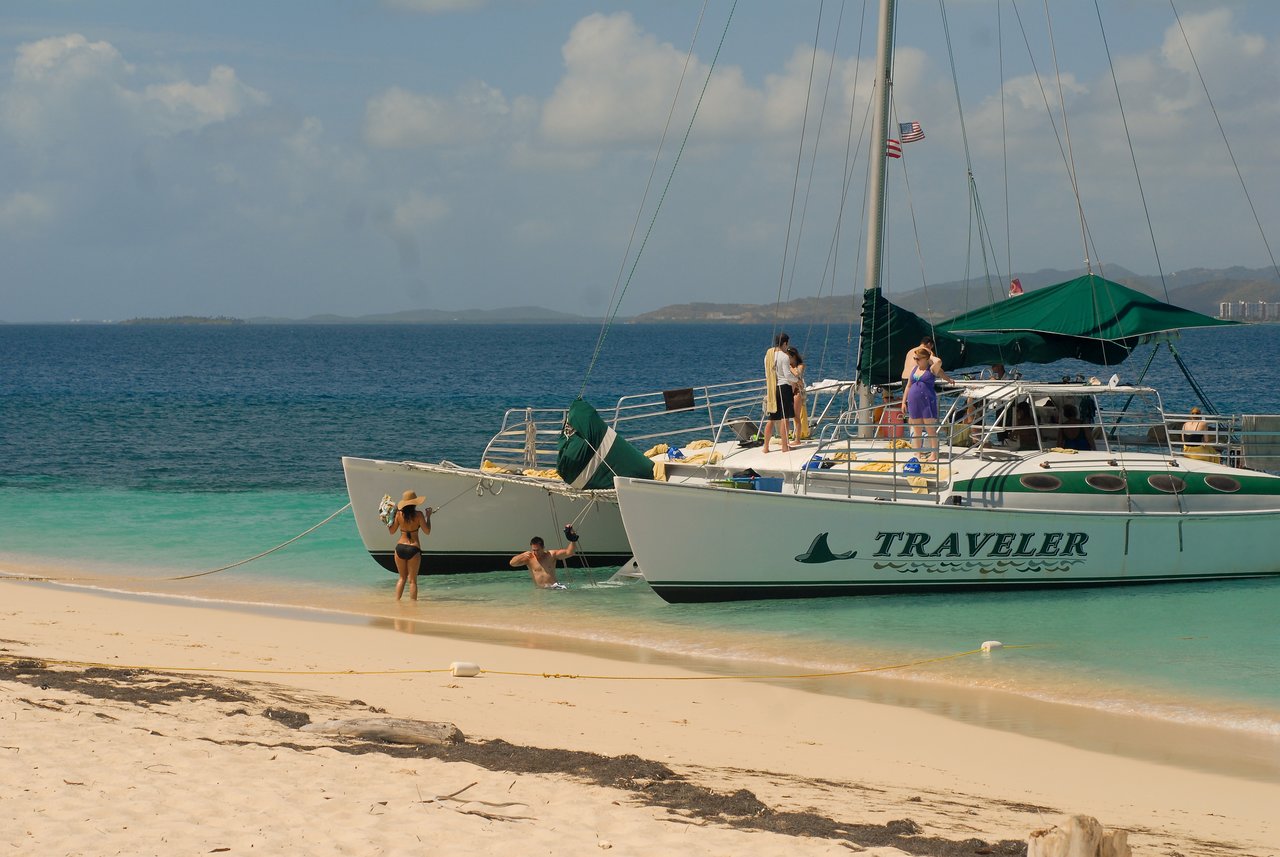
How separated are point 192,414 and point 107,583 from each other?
106 feet

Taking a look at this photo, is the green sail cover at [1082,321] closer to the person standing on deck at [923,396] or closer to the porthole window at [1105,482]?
the person standing on deck at [923,396]

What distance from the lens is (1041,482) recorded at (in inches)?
581

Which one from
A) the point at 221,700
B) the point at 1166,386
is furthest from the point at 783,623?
the point at 1166,386

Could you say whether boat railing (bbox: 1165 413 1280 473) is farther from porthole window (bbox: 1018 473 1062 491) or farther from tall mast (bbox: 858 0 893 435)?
tall mast (bbox: 858 0 893 435)

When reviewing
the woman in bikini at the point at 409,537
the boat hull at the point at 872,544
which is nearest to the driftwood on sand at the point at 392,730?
the boat hull at the point at 872,544

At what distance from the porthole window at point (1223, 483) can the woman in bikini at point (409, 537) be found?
935 cm

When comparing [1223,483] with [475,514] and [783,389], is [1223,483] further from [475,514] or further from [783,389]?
[475,514]

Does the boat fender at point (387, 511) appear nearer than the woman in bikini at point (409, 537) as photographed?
No

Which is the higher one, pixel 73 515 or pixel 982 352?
pixel 982 352

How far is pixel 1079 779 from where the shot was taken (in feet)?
28.9

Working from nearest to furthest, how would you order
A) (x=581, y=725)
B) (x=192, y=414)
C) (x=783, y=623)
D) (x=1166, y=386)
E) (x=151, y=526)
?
(x=581, y=725) < (x=783, y=623) < (x=151, y=526) < (x=192, y=414) < (x=1166, y=386)

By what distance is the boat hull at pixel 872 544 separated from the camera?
13984 millimetres

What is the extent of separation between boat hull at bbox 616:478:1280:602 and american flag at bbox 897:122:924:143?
4.91 meters

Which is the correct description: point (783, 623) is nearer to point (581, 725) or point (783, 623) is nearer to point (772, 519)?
point (772, 519)
